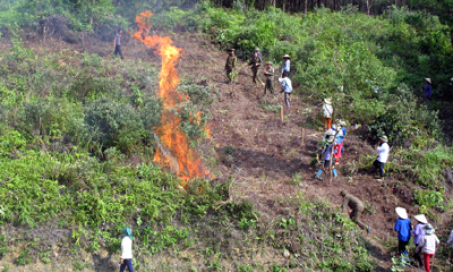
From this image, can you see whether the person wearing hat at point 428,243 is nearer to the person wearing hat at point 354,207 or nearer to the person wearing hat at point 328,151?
the person wearing hat at point 354,207

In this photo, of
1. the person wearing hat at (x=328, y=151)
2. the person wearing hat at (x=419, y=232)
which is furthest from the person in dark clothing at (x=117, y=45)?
the person wearing hat at (x=419, y=232)

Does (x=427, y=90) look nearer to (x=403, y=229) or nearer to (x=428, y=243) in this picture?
(x=403, y=229)

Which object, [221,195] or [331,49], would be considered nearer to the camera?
[221,195]

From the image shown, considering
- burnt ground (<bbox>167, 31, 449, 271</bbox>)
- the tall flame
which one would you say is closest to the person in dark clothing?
the tall flame

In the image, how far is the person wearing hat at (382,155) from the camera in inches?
390

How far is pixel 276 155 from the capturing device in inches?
440

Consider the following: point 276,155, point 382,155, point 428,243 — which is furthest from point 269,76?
point 428,243

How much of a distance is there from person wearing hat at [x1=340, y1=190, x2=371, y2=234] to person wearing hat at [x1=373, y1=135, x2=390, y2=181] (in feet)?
5.26

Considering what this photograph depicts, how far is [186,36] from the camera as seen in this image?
18641 mm

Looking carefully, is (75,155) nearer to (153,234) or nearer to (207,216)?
(153,234)

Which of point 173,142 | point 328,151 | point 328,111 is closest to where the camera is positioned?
point 328,151

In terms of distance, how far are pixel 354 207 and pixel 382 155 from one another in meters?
1.88

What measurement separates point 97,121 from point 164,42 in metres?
7.99

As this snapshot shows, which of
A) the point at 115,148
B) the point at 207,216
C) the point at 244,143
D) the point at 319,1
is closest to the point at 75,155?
the point at 115,148
